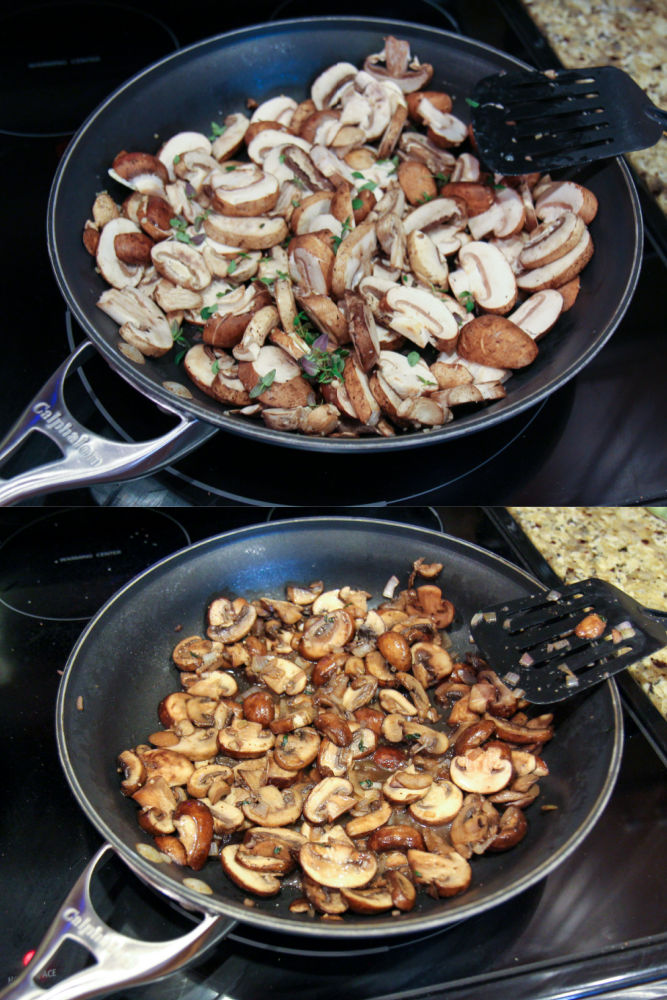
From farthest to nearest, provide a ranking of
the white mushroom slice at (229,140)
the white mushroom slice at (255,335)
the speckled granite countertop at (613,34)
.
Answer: the speckled granite countertop at (613,34), the white mushroom slice at (229,140), the white mushroom slice at (255,335)

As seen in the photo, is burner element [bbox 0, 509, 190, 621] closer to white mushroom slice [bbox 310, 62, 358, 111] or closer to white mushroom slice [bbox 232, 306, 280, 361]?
white mushroom slice [bbox 232, 306, 280, 361]

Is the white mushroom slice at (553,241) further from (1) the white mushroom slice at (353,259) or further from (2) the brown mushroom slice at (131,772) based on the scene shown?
(2) the brown mushroom slice at (131,772)

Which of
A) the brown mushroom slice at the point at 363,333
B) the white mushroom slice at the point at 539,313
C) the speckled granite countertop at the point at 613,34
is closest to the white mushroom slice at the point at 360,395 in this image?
the brown mushroom slice at the point at 363,333

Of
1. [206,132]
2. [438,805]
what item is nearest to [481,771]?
[438,805]

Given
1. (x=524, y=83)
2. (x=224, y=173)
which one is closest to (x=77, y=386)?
(x=224, y=173)

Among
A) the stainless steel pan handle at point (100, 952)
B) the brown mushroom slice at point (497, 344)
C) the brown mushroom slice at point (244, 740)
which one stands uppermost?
the brown mushroom slice at point (497, 344)

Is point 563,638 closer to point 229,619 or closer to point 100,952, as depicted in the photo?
point 229,619

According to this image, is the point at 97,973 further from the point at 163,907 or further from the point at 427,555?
the point at 427,555
